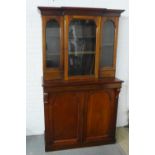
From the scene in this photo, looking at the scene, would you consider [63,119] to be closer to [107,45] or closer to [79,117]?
[79,117]

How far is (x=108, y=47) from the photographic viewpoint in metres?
2.53

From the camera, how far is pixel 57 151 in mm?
2396

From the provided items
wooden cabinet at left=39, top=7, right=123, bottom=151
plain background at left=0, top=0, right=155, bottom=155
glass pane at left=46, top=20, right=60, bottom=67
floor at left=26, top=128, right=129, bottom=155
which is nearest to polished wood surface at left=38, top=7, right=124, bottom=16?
wooden cabinet at left=39, top=7, right=123, bottom=151

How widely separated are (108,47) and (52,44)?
2.44 feet

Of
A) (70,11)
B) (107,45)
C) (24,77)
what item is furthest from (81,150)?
(24,77)

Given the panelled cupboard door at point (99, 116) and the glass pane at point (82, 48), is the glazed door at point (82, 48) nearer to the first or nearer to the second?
the glass pane at point (82, 48)

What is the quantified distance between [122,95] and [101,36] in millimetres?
1075

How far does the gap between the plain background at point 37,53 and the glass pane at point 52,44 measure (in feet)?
0.74

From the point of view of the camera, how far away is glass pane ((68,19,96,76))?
2.37m

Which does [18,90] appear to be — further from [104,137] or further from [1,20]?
[104,137]

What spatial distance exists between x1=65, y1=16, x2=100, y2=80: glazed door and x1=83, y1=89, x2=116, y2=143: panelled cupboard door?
0.28 m

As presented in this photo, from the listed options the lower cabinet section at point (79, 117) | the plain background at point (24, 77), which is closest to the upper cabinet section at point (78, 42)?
the lower cabinet section at point (79, 117)

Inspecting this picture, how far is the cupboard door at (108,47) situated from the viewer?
246 centimetres
